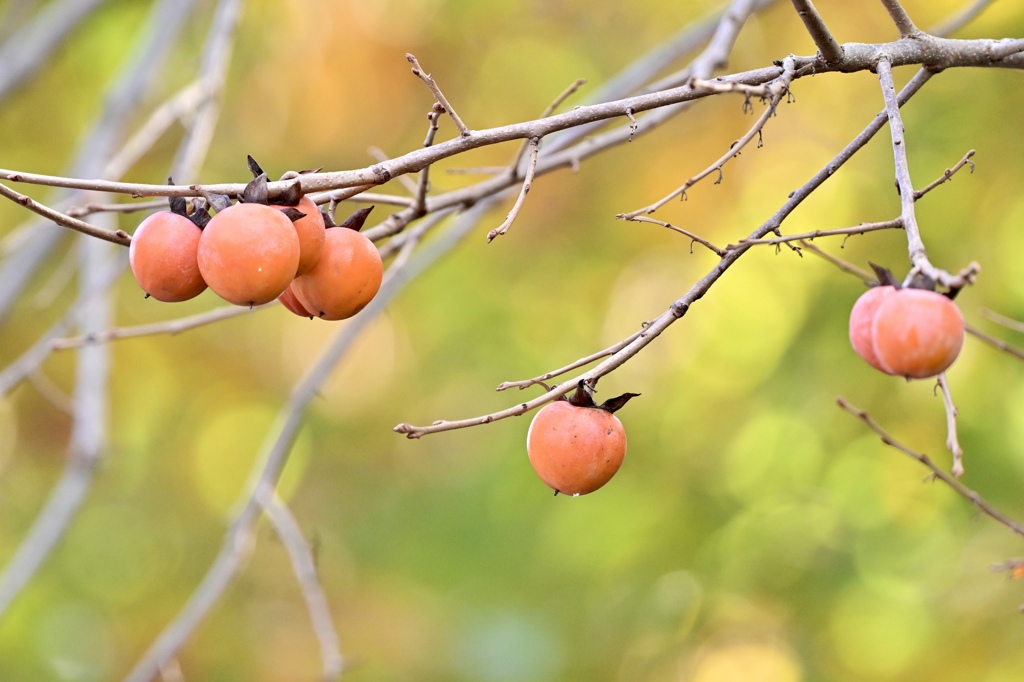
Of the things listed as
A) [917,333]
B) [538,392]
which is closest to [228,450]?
[538,392]

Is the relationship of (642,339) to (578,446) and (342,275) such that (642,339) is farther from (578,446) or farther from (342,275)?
(342,275)

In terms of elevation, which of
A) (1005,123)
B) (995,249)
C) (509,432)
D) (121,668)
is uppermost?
(1005,123)

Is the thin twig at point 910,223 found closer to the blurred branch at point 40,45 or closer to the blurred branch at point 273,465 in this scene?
the blurred branch at point 273,465

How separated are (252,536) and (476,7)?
2.81 meters

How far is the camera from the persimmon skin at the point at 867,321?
1.00 meters

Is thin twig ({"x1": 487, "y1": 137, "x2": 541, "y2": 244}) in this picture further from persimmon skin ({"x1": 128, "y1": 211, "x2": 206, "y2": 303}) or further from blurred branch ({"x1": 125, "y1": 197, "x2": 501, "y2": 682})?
blurred branch ({"x1": 125, "y1": 197, "x2": 501, "y2": 682})

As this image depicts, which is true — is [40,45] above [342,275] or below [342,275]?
above

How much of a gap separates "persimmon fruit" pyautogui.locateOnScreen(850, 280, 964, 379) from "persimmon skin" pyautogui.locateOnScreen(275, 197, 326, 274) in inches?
23.7

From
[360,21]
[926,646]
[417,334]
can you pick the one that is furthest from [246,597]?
[926,646]

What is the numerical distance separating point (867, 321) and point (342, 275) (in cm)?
58

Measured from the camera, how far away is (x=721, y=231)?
12.7 ft

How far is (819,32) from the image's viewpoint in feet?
3.59

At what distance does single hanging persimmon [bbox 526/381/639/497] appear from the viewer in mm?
1151

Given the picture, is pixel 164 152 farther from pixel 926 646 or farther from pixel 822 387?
pixel 926 646
